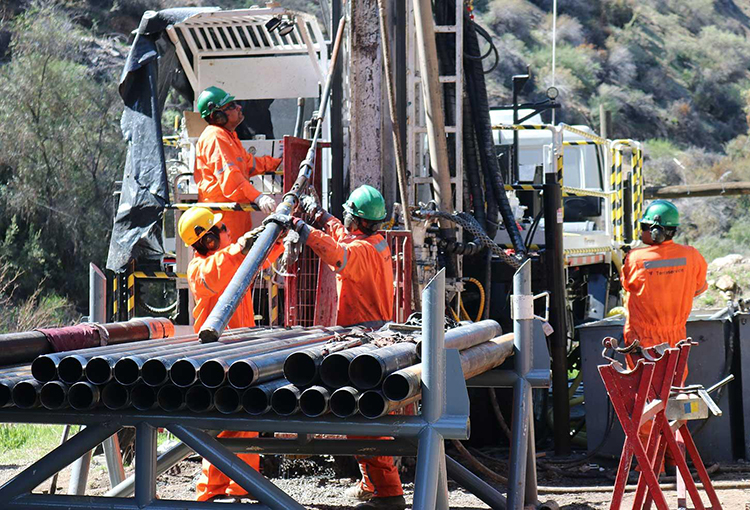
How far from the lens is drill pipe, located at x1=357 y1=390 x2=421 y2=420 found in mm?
3721

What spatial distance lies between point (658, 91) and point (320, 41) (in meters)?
30.7

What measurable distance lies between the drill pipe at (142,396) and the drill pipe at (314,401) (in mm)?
586

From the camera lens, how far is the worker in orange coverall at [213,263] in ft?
21.2

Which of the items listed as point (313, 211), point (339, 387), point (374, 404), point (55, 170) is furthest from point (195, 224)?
point (55, 170)

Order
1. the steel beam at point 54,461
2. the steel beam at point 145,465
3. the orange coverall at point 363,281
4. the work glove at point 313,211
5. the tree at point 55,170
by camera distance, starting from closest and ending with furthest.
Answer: the steel beam at point 145,465 < the steel beam at point 54,461 < the orange coverall at point 363,281 < the work glove at point 313,211 < the tree at point 55,170

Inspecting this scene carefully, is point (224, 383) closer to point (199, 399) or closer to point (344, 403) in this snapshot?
point (199, 399)

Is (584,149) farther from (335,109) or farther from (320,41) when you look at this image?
(335,109)

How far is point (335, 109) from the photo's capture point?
821cm

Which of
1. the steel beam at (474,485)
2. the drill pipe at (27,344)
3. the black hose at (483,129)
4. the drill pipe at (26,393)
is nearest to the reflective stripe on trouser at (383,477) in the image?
the steel beam at (474,485)

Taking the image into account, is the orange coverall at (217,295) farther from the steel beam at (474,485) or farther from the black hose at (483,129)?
the black hose at (483,129)

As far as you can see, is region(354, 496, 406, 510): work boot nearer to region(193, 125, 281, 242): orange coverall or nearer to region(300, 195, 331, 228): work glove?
region(300, 195, 331, 228): work glove

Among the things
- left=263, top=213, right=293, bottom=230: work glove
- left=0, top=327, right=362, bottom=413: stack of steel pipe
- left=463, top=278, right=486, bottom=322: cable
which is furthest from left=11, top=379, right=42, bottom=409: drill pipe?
left=463, top=278, right=486, bottom=322: cable

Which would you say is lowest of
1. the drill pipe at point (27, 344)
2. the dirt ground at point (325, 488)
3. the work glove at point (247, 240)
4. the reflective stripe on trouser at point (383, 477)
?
the dirt ground at point (325, 488)

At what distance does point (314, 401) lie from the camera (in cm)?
376
